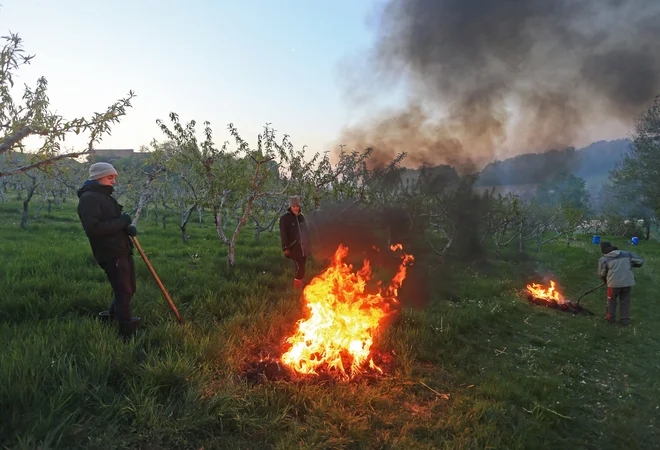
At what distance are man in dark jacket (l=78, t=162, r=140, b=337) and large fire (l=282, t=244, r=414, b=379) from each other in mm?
2328

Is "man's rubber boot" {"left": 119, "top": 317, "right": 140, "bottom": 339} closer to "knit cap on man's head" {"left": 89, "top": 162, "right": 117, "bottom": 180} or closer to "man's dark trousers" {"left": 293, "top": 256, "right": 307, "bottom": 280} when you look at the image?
"knit cap on man's head" {"left": 89, "top": 162, "right": 117, "bottom": 180}

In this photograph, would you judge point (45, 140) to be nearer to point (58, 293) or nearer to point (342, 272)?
point (58, 293)

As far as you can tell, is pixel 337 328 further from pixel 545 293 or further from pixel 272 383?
pixel 545 293

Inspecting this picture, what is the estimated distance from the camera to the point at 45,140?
5.01 m

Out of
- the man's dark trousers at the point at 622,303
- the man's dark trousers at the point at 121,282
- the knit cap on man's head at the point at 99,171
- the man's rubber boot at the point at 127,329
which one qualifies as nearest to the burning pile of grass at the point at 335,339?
the man's rubber boot at the point at 127,329

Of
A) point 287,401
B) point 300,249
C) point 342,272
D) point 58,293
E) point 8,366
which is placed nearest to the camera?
point 8,366

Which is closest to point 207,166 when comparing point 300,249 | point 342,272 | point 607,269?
point 300,249

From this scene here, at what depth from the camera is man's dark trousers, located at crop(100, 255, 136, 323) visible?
15.2 feet

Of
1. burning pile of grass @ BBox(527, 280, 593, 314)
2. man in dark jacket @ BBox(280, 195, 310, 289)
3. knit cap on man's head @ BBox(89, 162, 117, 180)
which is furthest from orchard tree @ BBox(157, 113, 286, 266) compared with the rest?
burning pile of grass @ BBox(527, 280, 593, 314)

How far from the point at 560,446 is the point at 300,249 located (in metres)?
6.22

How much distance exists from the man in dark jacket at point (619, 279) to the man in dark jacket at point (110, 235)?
10.3m

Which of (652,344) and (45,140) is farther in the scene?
(652,344)

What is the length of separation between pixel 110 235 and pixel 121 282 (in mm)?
651

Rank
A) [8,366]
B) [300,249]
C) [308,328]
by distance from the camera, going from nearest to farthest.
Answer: [8,366] < [308,328] < [300,249]
